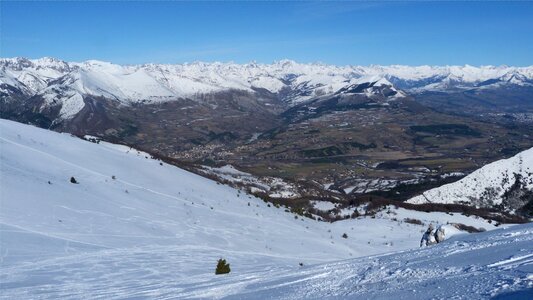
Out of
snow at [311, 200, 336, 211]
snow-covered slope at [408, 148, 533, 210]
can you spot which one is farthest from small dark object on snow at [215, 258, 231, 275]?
snow-covered slope at [408, 148, 533, 210]

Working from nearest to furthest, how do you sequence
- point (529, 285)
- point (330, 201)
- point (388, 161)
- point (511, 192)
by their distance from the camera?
A: point (529, 285)
point (330, 201)
point (511, 192)
point (388, 161)

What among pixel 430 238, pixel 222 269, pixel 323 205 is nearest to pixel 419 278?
pixel 222 269

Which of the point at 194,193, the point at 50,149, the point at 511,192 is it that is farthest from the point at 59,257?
the point at 511,192

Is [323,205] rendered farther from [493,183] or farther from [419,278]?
[419,278]

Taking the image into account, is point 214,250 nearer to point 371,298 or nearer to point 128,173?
point 371,298

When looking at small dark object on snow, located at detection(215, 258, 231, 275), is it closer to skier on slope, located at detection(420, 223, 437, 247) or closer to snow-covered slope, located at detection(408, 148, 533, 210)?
skier on slope, located at detection(420, 223, 437, 247)

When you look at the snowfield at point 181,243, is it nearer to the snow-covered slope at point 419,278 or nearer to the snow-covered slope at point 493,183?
the snow-covered slope at point 419,278
